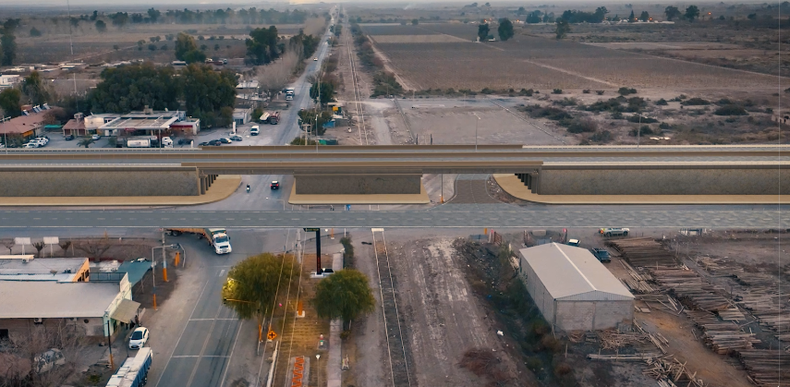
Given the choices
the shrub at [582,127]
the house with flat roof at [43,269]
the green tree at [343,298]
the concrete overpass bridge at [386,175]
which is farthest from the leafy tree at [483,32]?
the green tree at [343,298]

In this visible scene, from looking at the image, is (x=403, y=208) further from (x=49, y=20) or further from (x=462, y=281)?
(x=49, y=20)

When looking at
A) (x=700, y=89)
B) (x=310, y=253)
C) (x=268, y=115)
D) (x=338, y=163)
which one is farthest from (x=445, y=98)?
(x=310, y=253)

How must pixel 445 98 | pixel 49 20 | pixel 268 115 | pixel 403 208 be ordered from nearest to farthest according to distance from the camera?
1. pixel 403 208
2. pixel 268 115
3. pixel 445 98
4. pixel 49 20

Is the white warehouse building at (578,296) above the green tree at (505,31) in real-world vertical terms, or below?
below

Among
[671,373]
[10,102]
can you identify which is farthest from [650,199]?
[10,102]

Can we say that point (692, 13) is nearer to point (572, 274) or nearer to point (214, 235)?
point (572, 274)

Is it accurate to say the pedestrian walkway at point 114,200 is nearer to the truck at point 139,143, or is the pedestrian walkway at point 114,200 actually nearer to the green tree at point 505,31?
the truck at point 139,143

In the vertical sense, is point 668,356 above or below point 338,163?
below
